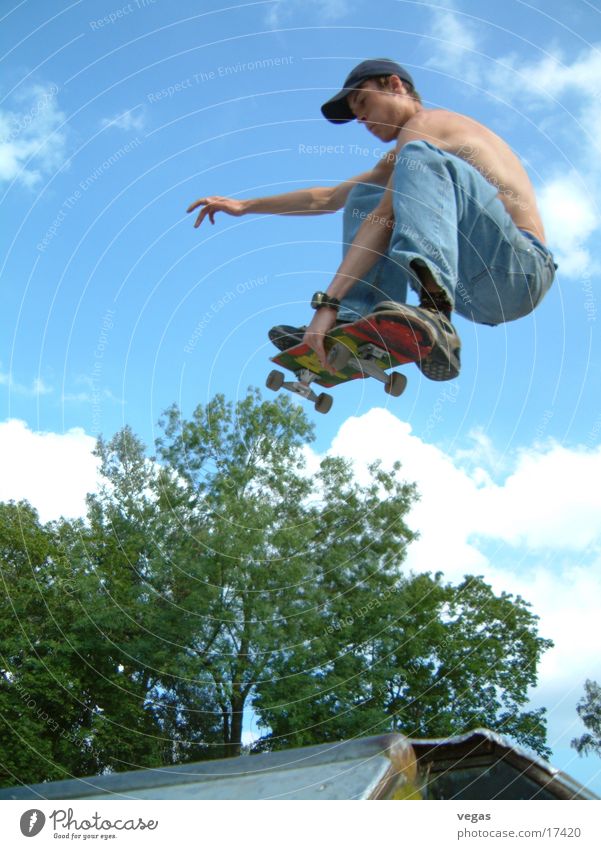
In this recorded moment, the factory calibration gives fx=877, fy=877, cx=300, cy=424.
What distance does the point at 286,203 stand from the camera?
7.12m

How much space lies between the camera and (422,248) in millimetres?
A: 4754

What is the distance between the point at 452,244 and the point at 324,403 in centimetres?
206

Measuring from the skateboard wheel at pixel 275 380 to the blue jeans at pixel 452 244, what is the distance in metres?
0.89

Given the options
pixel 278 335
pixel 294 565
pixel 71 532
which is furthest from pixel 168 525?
pixel 278 335

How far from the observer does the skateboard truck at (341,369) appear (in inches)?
220

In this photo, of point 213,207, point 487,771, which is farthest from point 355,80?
point 487,771

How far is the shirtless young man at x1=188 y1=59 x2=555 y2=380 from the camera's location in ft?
16.1

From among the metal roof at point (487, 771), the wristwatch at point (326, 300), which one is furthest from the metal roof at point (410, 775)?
the wristwatch at point (326, 300)

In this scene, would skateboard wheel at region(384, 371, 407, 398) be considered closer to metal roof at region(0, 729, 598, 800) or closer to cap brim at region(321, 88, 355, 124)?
cap brim at region(321, 88, 355, 124)

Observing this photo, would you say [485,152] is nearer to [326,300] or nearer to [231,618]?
[326,300]

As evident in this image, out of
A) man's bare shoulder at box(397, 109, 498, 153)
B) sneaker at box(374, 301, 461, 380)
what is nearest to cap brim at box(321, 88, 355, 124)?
man's bare shoulder at box(397, 109, 498, 153)

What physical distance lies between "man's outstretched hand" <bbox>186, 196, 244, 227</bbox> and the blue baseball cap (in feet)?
3.68

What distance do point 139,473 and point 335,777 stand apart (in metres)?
24.6

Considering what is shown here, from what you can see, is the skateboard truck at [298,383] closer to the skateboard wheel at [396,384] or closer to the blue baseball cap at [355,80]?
the skateboard wheel at [396,384]
